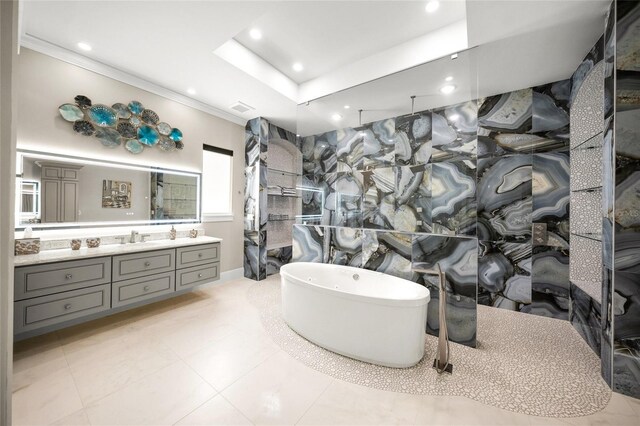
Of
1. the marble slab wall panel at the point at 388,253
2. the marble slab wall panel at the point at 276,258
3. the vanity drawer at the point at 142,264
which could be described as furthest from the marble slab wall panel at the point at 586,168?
the vanity drawer at the point at 142,264

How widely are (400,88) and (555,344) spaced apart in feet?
10.3

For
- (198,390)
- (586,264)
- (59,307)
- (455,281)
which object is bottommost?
(198,390)

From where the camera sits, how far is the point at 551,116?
2.85 metres

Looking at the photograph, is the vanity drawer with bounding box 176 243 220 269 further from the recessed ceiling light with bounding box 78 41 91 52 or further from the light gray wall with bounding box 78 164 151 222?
the recessed ceiling light with bounding box 78 41 91 52

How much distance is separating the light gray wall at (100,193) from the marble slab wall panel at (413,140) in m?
3.45

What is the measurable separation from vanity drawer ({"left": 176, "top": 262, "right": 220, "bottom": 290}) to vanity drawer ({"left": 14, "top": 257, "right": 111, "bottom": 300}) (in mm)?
720

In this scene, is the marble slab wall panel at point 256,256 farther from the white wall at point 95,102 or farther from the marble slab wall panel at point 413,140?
the marble slab wall panel at point 413,140

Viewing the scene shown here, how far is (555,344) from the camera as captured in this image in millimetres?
2342

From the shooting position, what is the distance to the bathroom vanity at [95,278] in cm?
202

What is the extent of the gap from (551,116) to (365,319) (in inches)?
125

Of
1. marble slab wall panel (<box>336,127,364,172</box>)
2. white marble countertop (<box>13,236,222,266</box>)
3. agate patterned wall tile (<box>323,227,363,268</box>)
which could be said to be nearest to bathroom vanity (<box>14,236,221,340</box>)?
white marble countertop (<box>13,236,222,266</box>)

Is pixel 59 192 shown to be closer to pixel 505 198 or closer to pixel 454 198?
pixel 454 198

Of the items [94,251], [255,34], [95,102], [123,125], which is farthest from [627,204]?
[95,102]

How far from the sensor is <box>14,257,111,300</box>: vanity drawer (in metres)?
1.99
